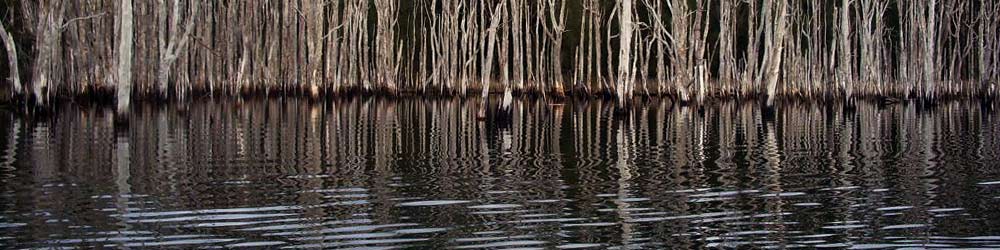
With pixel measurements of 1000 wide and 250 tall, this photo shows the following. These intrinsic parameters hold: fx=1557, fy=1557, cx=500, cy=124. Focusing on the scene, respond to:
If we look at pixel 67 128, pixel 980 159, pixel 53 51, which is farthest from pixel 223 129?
pixel 980 159

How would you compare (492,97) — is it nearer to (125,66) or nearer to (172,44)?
(172,44)

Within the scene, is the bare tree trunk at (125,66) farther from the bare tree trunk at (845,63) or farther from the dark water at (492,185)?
the bare tree trunk at (845,63)

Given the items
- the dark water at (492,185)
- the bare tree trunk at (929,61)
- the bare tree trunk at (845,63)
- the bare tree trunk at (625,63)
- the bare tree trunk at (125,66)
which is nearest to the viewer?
the dark water at (492,185)

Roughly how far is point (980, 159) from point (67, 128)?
11408 mm

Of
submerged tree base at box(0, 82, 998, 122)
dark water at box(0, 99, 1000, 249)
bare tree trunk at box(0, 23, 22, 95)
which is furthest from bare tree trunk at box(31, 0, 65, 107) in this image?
dark water at box(0, 99, 1000, 249)

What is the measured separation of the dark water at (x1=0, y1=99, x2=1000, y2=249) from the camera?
945 cm

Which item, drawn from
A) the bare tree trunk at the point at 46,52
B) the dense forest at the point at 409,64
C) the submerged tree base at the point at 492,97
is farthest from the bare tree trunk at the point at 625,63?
the bare tree trunk at the point at 46,52

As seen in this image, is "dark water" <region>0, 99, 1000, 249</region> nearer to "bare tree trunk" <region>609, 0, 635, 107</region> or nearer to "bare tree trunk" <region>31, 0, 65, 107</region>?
"bare tree trunk" <region>31, 0, 65, 107</region>

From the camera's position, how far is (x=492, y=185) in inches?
494

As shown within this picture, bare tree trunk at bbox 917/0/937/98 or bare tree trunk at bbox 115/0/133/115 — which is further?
bare tree trunk at bbox 917/0/937/98

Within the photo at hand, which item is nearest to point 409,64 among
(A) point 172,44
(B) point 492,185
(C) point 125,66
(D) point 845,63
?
(D) point 845,63

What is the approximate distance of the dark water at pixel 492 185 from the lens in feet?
31.0

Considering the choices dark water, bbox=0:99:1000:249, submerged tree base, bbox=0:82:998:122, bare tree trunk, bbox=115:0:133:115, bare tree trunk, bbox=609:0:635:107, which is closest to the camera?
dark water, bbox=0:99:1000:249

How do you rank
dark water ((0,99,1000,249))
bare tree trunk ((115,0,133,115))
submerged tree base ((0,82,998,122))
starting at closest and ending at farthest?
dark water ((0,99,1000,249)), bare tree trunk ((115,0,133,115)), submerged tree base ((0,82,998,122))
